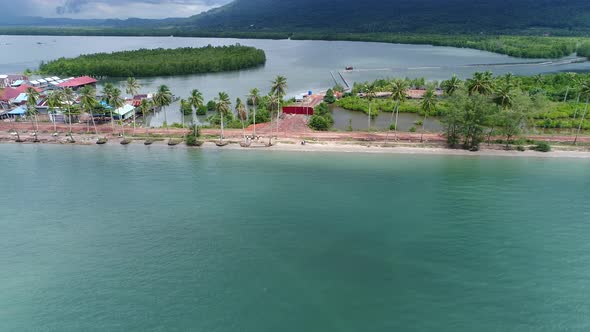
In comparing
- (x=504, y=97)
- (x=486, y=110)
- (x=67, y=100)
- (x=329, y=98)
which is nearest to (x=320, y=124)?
(x=329, y=98)

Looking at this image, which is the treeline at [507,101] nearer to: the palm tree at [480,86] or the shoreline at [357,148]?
the palm tree at [480,86]

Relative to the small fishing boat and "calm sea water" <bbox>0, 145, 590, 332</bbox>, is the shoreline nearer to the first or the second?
the small fishing boat

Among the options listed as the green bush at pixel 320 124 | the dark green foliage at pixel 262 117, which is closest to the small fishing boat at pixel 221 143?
the dark green foliage at pixel 262 117

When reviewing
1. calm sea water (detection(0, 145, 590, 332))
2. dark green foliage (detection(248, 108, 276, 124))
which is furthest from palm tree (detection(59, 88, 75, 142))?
dark green foliage (detection(248, 108, 276, 124))

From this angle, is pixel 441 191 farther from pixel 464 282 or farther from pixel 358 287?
pixel 358 287

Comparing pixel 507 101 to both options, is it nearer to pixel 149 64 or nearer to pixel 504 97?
pixel 504 97

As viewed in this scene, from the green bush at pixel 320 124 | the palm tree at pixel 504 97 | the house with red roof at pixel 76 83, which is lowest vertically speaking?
the green bush at pixel 320 124
